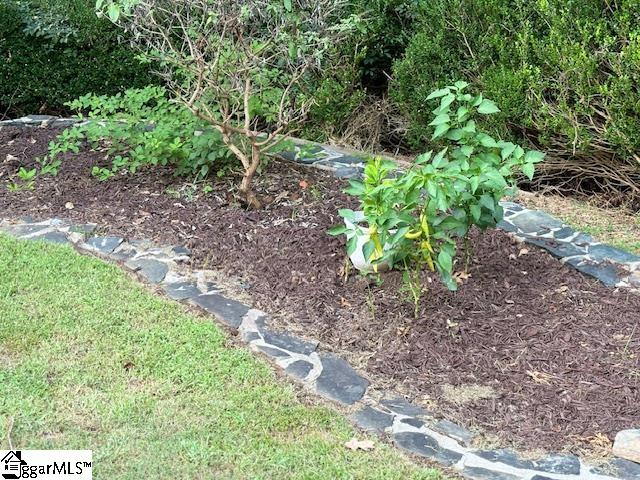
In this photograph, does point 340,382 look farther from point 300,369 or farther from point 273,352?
point 273,352

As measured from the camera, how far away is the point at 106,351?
3895mm

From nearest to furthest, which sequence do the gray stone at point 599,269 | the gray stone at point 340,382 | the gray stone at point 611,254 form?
the gray stone at point 340,382 < the gray stone at point 599,269 < the gray stone at point 611,254

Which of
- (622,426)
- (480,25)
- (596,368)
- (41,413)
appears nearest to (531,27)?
(480,25)

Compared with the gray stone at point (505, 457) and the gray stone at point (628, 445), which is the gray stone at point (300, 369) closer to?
the gray stone at point (505, 457)

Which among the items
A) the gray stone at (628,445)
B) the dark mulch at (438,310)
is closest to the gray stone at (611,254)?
the dark mulch at (438,310)

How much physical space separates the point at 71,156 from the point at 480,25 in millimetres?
3404

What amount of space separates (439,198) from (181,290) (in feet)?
5.22

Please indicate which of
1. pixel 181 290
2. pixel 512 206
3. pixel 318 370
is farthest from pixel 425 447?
pixel 512 206

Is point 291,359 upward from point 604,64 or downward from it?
downward

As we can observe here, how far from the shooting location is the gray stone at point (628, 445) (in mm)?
3256

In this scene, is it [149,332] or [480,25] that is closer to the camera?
[149,332]

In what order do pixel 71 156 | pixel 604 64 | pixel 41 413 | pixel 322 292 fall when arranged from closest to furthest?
pixel 41 413 < pixel 322 292 < pixel 604 64 < pixel 71 156

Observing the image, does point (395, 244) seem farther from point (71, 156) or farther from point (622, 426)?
point (71, 156)

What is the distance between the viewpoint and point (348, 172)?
6.21 metres
